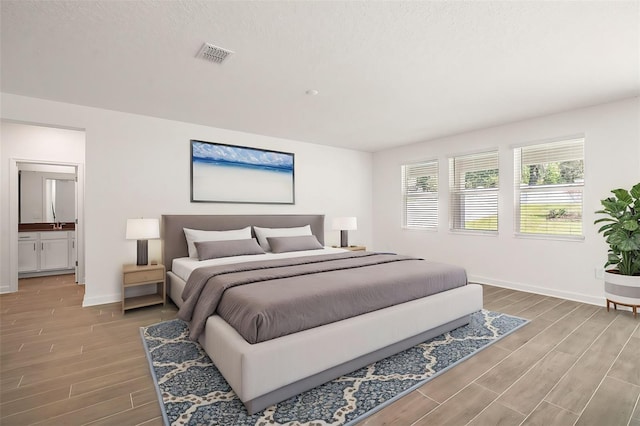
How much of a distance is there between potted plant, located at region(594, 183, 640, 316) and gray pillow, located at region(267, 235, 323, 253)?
3465 mm

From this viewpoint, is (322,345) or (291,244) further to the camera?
(291,244)

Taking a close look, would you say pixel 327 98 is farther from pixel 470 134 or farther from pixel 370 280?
pixel 470 134

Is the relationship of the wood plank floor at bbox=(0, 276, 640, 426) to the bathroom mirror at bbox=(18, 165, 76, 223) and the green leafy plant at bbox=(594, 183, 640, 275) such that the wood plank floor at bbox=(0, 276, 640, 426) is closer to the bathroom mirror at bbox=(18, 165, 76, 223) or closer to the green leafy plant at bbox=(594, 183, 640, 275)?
the green leafy plant at bbox=(594, 183, 640, 275)

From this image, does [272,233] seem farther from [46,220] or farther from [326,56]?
[46,220]

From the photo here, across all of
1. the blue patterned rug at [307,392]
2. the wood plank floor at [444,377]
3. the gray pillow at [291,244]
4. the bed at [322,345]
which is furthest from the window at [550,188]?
the gray pillow at [291,244]

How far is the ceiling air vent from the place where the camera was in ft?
7.75

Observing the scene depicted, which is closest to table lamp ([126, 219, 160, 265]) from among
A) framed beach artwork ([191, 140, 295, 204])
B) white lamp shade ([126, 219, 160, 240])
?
white lamp shade ([126, 219, 160, 240])

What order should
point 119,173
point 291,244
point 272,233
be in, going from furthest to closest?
point 272,233, point 291,244, point 119,173

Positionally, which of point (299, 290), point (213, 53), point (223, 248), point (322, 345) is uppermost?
point (213, 53)

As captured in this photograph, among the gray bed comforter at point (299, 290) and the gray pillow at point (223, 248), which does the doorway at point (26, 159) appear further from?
the gray bed comforter at point (299, 290)

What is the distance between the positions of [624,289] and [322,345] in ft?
11.2

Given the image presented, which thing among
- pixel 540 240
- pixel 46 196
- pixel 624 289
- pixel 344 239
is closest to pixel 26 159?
pixel 46 196

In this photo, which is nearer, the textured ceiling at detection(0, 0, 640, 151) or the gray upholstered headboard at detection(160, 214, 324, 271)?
the textured ceiling at detection(0, 0, 640, 151)

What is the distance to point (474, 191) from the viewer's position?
4.93m
